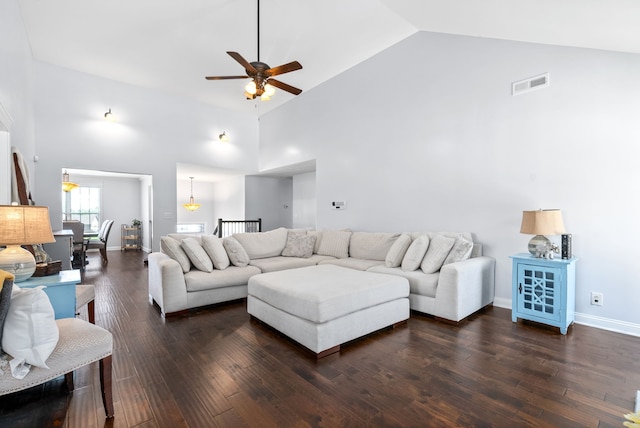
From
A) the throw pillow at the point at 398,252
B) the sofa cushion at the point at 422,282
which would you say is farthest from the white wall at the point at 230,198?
the sofa cushion at the point at 422,282

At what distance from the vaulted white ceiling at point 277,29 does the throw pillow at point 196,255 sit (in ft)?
9.68

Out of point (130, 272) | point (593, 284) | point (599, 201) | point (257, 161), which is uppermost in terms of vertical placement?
point (257, 161)

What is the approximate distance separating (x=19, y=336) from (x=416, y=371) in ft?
7.45

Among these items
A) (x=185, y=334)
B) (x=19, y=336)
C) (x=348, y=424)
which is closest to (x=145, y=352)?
(x=185, y=334)

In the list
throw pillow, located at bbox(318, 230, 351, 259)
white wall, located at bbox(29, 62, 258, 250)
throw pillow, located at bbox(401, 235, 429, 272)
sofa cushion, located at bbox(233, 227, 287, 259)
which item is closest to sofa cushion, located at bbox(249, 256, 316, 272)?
sofa cushion, located at bbox(233, 227, 287, 259)

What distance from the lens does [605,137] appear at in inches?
116

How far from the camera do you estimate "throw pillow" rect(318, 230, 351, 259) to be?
16.1 ft

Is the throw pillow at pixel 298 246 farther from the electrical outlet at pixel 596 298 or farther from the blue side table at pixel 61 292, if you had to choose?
the electrical outlet at pixel 596 298

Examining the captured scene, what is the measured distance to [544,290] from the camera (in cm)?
297

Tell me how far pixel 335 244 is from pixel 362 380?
3.04 metres

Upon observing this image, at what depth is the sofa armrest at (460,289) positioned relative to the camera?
10.0ft

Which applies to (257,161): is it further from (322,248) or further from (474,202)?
(474,202)

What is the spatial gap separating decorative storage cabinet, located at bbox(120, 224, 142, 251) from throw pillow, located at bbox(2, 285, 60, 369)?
886 centimetres

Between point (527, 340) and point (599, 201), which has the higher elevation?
point (599, 201)
